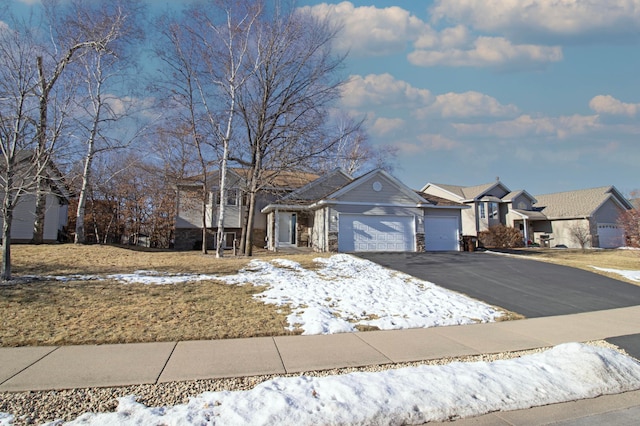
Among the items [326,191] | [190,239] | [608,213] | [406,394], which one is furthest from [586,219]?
[406,394]

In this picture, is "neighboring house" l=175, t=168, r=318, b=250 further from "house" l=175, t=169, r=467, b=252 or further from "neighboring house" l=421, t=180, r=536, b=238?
"neighboring house" l=421, t=180, r=536, b=238

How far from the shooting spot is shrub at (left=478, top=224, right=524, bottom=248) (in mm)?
28188

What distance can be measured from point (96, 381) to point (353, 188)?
16.1 meters

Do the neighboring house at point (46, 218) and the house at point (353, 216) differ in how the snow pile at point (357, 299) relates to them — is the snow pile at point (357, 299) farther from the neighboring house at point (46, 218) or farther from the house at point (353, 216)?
the neighboring house at point (46, 218)

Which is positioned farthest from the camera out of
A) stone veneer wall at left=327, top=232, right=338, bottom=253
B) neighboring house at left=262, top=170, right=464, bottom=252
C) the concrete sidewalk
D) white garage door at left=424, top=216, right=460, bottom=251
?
white garage door at left=424, top=216, right=460, bottom=251

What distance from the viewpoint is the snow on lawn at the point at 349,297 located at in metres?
7.16

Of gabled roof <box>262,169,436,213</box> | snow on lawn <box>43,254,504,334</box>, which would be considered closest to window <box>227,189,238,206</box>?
gabled roof <box>262,169,436,213</box>

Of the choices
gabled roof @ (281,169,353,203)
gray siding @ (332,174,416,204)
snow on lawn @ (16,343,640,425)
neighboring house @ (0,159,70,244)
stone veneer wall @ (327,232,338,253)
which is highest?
gabled roof @ (281,169,353,203)

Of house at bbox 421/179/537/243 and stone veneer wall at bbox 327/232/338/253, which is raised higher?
house at bbox 421/179/537/243

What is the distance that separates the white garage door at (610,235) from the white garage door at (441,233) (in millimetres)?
19389

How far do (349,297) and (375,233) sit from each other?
10.8 metres

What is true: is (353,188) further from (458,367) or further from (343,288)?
(458,367)

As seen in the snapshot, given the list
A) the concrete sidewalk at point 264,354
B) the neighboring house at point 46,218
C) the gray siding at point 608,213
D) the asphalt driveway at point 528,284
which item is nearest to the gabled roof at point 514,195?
the gray siding at point 608,213

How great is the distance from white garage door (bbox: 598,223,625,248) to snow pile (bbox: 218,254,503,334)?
97.9ft
